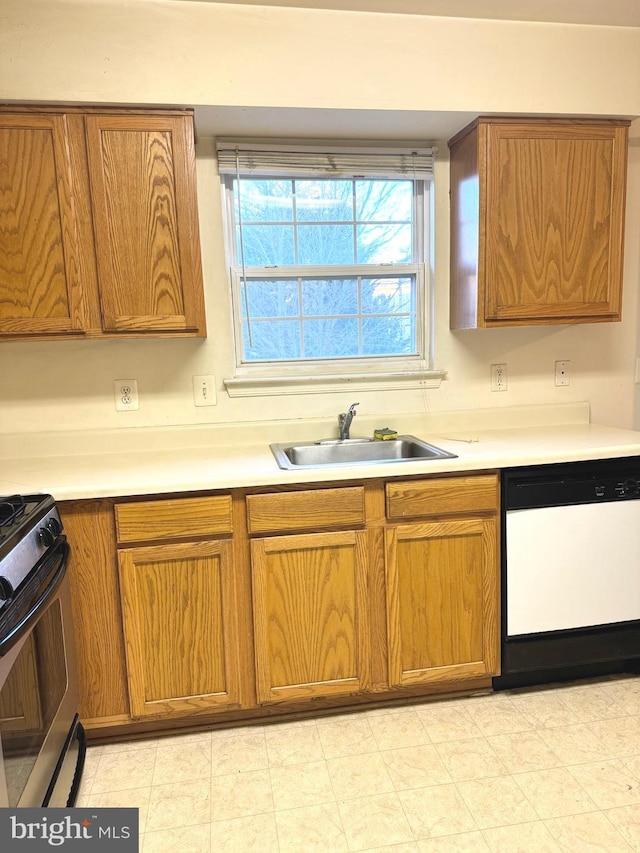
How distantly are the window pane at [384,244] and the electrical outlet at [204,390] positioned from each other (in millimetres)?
826

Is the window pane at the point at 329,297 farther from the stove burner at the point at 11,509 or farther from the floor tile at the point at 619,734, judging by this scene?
the floor tile at the point at 619,734

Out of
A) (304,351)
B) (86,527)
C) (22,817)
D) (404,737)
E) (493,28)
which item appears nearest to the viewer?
(22,817)

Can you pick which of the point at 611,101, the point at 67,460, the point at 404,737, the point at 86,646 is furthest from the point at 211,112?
the point at 404,737

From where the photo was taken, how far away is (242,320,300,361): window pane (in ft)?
7.90

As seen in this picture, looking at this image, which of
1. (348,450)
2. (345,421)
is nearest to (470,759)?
Answer: (348,450)

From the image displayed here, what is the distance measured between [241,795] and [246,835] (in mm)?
145

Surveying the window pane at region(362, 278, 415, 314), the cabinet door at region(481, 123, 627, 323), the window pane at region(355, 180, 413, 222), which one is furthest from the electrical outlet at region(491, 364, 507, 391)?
the window pane at region(355, 180, 413, 222)

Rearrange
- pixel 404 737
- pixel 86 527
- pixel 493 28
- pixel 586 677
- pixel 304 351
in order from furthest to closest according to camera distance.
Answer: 1. pixel 304 351
2. pixel 586 677
3. pixel 493 28
4. pixel 404 737
5. pixel 86 527

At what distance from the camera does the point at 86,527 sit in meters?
1.78

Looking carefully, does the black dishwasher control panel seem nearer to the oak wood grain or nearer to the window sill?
the window sill

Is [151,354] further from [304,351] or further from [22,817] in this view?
[22,817]

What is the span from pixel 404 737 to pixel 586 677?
0.80 m

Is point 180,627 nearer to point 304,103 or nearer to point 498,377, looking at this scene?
point 498,377

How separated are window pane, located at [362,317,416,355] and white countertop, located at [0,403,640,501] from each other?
1.01ft
